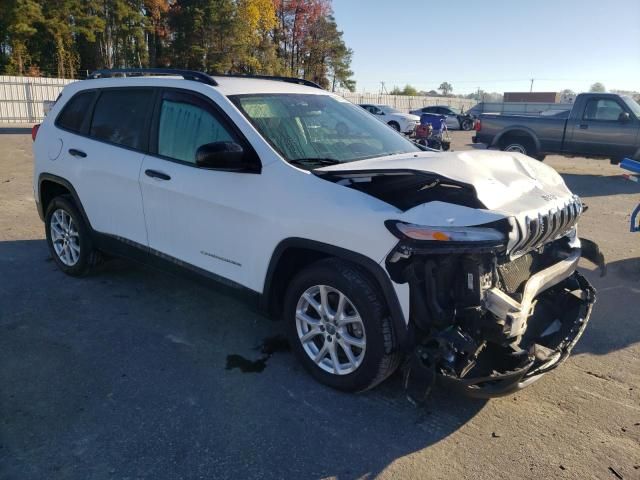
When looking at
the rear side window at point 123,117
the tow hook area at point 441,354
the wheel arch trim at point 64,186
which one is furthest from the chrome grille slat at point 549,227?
the wheel arch trim at point 64,186

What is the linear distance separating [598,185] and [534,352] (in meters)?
10.6

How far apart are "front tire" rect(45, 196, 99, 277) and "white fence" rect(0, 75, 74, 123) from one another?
82.3ft

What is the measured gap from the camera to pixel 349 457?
2.80m

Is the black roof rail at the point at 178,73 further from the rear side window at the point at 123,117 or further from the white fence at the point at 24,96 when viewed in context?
the white fence at the point at 24,96

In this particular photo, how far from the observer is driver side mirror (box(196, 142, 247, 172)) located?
3439 mm

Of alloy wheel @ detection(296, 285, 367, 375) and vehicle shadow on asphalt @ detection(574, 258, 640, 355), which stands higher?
alloy wheel @ detection(296, 285, 367, 375)

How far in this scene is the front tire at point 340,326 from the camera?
3068 mm

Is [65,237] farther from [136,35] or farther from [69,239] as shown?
[136,35]

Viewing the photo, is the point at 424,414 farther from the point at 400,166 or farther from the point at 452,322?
the point at 400,166

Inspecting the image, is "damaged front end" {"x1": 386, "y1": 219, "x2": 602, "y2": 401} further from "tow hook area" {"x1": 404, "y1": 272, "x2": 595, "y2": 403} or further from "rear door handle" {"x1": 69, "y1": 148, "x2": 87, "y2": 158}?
"rear door handle" {"x1": 69, "y1": 148, "x2": 87, "y2": 158}

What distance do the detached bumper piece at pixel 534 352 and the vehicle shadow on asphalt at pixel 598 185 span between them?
776 centimetres

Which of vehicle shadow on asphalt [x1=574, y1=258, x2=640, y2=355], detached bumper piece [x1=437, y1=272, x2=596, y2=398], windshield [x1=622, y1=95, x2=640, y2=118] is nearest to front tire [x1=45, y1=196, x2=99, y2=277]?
detached bumper piece [x1=437, y1=272, x2=596, y2=398]

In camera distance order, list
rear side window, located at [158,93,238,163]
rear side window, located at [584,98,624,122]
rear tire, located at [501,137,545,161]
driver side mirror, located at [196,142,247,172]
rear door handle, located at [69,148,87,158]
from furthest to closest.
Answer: rear tire, located at [501,137,545,161], rear side window, located at [584,98,624,122], rear door handle, located at [69,148,87,158], rear side window, located at [158,93,238,163], driver side mirror, located at [196,142,247,172]

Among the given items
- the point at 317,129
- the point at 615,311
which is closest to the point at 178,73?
the point at 317,129
